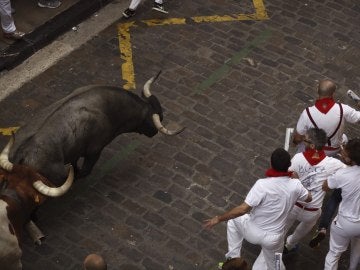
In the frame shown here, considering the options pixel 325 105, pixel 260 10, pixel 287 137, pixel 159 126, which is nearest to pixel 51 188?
pixel 159 126

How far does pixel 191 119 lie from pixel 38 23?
3391 millimetres

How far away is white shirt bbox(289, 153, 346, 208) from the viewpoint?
752 cm

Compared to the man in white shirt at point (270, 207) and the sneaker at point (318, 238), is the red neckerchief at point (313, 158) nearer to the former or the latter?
the man in white shirt at point (270, 207)

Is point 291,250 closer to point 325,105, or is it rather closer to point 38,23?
point 325,105

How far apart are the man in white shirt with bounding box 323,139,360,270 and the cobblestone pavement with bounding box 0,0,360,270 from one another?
2.79 feet

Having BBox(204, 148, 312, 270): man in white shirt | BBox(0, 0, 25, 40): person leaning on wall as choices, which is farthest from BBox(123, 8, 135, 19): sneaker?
BBox(204, 148, 312, 270): man in white shirt

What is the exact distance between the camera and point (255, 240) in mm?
7297

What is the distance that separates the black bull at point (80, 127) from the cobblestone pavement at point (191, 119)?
1.93ft

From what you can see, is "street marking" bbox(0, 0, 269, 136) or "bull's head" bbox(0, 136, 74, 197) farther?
"street marking" bbox(0, 0, 269, 136)

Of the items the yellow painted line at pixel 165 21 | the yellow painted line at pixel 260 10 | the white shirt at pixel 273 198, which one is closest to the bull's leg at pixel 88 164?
the white shirt at pixel 273 198

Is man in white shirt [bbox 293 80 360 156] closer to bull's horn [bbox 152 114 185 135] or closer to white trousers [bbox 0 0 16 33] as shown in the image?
bull's horn [bbox 152 114 185 135]

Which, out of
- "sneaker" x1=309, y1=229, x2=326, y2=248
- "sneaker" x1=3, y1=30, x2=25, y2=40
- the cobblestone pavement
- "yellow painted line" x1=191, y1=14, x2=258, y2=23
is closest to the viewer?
"sneaker" x1=309, y1=229, x2=326, y2=248

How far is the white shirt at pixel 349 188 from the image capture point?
7.18m

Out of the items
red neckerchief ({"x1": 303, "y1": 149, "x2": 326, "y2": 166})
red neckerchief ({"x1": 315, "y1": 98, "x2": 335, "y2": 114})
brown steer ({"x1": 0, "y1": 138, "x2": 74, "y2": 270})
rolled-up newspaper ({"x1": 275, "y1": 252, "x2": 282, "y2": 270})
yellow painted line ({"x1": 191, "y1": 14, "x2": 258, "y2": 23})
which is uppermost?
red neckerchief ({"x1": 315, "y1": 98, "x2": 335, "y2": 114})
